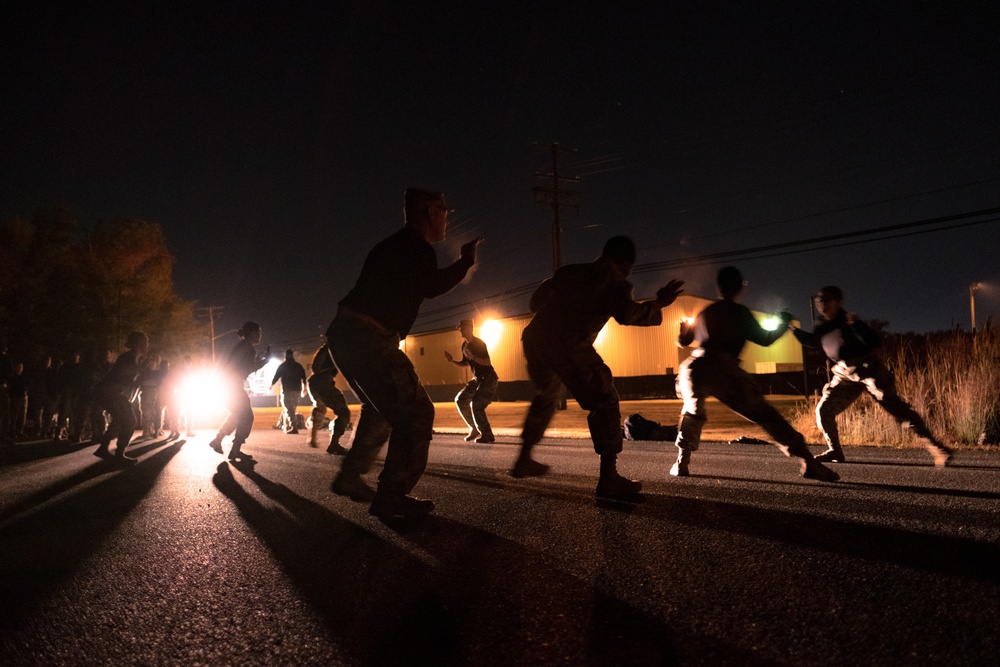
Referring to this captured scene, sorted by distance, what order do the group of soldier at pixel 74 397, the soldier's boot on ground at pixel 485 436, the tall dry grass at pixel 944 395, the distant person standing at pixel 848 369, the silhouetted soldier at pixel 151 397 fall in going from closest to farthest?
the distant person standing at pixel 848 369
the tall dry grass at pixel 944 395
the soldier's boot on ground at pixel 485 436
the silhouetted soldier at pixel 151 397
the group of soldier at pixel 74 397

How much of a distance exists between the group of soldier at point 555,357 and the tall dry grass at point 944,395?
281cm

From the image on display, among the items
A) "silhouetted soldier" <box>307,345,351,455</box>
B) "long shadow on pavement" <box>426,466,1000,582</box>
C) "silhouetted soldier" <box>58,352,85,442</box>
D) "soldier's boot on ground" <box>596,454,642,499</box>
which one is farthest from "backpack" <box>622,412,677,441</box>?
"silhouetted soldier" <box>58,352,85,442</box>

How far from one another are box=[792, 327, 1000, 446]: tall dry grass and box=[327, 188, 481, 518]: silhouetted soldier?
7242 mm

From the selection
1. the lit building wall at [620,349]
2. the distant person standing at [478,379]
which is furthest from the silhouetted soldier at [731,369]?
the lit building wall at [620,349]

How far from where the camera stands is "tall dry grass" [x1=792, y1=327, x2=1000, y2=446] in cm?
893

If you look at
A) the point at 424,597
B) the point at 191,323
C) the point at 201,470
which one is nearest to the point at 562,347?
the point at 424,597

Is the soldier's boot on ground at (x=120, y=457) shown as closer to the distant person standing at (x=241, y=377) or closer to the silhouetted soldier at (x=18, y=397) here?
the distant person standing at (x=241, y=377)

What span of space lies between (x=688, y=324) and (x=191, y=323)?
168 ft

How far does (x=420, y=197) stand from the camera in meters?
4.74

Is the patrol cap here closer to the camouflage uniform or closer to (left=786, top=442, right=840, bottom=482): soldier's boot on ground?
the camouflage uniform

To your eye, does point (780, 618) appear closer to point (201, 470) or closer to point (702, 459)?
point (702, 459)

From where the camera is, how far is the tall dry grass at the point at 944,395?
8930 millimetres

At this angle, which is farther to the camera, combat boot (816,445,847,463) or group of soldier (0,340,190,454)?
group of soldier (0,340,190,454)

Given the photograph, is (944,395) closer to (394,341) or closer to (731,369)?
(731,369)
